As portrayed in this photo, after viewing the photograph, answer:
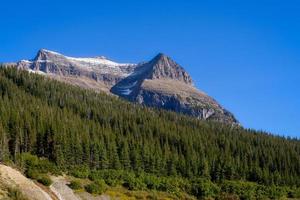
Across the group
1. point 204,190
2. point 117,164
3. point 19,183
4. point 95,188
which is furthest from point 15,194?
point 117,164

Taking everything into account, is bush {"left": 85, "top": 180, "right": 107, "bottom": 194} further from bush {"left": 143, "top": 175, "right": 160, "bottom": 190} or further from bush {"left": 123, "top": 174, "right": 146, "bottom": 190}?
bush {"left": 143, "top": 175, "right": 160, "bottom": 190}

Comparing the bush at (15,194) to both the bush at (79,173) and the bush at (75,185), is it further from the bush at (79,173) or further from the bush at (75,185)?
the bush at (79,173)

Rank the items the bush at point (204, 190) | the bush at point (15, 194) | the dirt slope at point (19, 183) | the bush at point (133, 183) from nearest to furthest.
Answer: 1. the bush at point (15, 194)
2. the dirt slope at point (19, 183)
3. the bush at point (133, 183)
4. the bush at point (204, 190)

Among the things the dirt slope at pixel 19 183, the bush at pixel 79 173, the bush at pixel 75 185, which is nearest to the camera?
the dirt slope at pixel 19 183

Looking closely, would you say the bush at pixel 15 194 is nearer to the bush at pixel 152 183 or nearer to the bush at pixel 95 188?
the bush at pixel 95 188

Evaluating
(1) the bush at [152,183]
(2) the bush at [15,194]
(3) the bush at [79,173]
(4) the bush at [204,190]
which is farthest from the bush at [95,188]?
(2) the bush at [15,194]

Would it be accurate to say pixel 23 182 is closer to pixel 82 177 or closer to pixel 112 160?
pixel 82 177

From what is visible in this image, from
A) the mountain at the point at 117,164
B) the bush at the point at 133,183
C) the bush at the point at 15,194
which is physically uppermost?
the mountain at the point at 117,164

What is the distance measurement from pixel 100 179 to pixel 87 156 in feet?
94.1

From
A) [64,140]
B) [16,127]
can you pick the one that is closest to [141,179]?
[64,140]

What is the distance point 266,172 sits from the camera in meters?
191

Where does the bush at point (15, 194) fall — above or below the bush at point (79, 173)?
below

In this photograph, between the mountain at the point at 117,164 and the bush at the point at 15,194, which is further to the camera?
the mountain at the point at 117,164

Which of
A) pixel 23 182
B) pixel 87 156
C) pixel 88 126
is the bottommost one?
pixel 23 182
